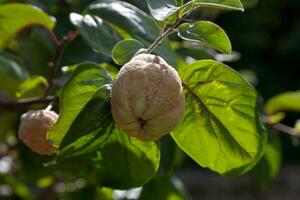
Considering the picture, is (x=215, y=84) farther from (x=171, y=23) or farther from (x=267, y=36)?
(x=267, y=36)

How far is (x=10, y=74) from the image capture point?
4.62 feet

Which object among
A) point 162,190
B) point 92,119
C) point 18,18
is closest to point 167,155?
point 162,190

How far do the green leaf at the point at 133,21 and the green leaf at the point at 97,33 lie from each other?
0.04 feet

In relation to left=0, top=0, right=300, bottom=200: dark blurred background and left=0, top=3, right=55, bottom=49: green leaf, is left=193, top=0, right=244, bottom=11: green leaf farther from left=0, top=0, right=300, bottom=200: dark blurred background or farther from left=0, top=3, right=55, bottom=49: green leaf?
left=0, top=0, right=300, bottom=200: dark blurred background

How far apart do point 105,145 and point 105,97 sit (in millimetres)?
93

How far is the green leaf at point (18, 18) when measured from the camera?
1.38 meters

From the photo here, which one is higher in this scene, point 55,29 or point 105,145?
point 105,145

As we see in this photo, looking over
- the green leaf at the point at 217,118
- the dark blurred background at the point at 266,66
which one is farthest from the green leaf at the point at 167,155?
the dark blurred background at the point at 266,66

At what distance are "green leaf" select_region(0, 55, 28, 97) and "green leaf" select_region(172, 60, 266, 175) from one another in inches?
20.6

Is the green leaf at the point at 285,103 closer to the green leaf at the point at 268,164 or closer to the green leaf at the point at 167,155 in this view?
the green leaf at the point at 268,164

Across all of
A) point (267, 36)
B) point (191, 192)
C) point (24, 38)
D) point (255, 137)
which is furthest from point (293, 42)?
point (255, 137)

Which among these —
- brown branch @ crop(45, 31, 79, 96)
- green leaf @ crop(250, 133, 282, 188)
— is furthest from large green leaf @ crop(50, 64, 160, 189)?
green leaf @ crop(250, 133, 282, 188)

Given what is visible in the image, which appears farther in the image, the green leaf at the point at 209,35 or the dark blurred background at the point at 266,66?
the dark blurred background at the point at 266,66

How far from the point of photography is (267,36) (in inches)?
249
